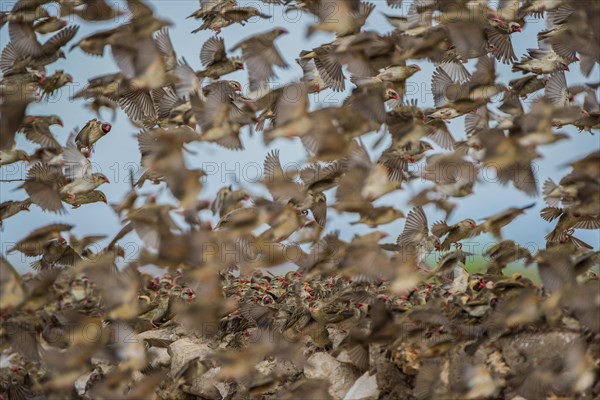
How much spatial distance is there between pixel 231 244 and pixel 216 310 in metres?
0.38

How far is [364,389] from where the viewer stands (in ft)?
14.1

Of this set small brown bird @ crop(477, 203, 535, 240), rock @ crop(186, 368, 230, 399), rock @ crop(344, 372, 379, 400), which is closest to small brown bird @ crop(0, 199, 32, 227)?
rock @ crop(186, 368, 230, 399)

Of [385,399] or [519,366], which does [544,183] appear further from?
[385,399]

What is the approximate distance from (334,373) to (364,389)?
266 mm

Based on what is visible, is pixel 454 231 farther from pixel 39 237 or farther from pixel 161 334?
pixel 39 237

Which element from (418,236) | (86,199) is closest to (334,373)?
(418,236)

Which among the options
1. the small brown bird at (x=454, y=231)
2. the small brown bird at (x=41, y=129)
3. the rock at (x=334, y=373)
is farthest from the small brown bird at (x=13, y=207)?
the small brown bird at (x=454, y=231)

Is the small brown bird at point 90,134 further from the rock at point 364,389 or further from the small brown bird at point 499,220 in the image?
the small brown bird at point 499,220

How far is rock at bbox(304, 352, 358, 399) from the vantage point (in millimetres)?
4480

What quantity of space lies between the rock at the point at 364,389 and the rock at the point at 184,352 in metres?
1.02

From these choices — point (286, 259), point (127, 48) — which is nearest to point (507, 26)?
point (286, 259)

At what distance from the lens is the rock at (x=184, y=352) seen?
15.9ft

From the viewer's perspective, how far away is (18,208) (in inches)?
183

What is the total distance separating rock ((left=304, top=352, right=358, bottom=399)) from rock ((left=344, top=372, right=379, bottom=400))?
145 mm
